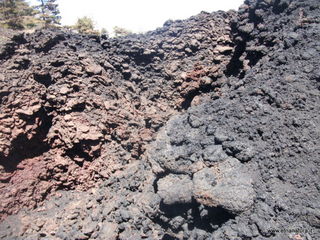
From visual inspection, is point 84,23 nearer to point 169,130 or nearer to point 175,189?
point 169,130

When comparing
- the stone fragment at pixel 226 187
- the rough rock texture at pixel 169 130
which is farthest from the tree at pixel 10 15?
the stone fragment at pixel 226 187

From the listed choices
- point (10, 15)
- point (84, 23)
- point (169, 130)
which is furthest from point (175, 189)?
point (84, 23)

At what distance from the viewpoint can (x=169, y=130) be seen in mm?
4727

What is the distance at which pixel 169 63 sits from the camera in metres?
6.67

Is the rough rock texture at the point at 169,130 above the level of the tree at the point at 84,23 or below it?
below

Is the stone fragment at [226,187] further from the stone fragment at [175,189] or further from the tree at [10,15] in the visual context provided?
the tree at [10,15]

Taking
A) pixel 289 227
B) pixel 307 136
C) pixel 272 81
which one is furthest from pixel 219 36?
pixel 289 227

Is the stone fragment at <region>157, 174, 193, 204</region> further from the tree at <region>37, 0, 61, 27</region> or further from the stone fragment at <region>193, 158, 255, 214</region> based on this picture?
the tree at <region>37, 0, 61, 27</region>

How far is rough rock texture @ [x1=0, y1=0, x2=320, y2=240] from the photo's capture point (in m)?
3.12

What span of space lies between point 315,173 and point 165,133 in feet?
8.66

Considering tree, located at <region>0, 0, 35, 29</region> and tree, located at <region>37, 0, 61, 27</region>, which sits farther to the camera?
tree, located at <region>37, 0, 61, 27</region>

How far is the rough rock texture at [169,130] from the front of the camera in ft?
10.2

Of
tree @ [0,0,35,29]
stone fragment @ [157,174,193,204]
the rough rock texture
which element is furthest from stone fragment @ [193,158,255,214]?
tree @ [0,0,35,29]

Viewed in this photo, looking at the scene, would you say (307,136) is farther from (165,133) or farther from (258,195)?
(165,133)
